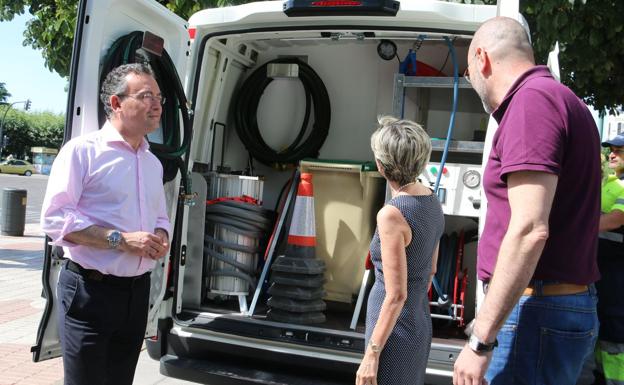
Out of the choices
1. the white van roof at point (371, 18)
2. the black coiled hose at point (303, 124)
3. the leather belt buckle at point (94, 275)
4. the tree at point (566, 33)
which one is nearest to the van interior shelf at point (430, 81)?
the black coiled hose at point (303, 124)

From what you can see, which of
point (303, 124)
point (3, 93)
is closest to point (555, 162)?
point (303, 124)

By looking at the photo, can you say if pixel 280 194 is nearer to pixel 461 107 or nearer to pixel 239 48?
pixel 239 48

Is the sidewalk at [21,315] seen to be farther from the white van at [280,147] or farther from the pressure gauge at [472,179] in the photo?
the pressure gauge at [472,179]

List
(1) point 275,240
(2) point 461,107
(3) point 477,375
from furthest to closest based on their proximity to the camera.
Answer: (2) point 461,107 → (1) point 275,240 → (3) point 477,375

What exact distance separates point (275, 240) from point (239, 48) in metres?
1.57

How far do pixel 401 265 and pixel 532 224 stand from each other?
2.68 feet

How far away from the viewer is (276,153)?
5.28 m

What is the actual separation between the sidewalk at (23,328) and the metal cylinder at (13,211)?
1626 millimetres

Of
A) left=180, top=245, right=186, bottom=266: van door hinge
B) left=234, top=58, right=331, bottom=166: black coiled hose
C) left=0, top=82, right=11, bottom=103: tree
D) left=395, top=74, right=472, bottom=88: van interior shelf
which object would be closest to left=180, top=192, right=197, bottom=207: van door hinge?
left=180, top=245, right=186, bottom=266: van door hinge

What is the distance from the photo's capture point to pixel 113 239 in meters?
2.64

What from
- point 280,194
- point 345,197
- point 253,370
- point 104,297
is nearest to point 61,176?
point 104,297

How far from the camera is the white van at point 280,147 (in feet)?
11.4

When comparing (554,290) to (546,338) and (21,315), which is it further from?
(21,315)

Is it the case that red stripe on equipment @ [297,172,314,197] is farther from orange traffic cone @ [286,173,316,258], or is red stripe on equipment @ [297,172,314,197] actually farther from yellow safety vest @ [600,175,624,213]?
yellow safety vest @ [600,175,624,213]
